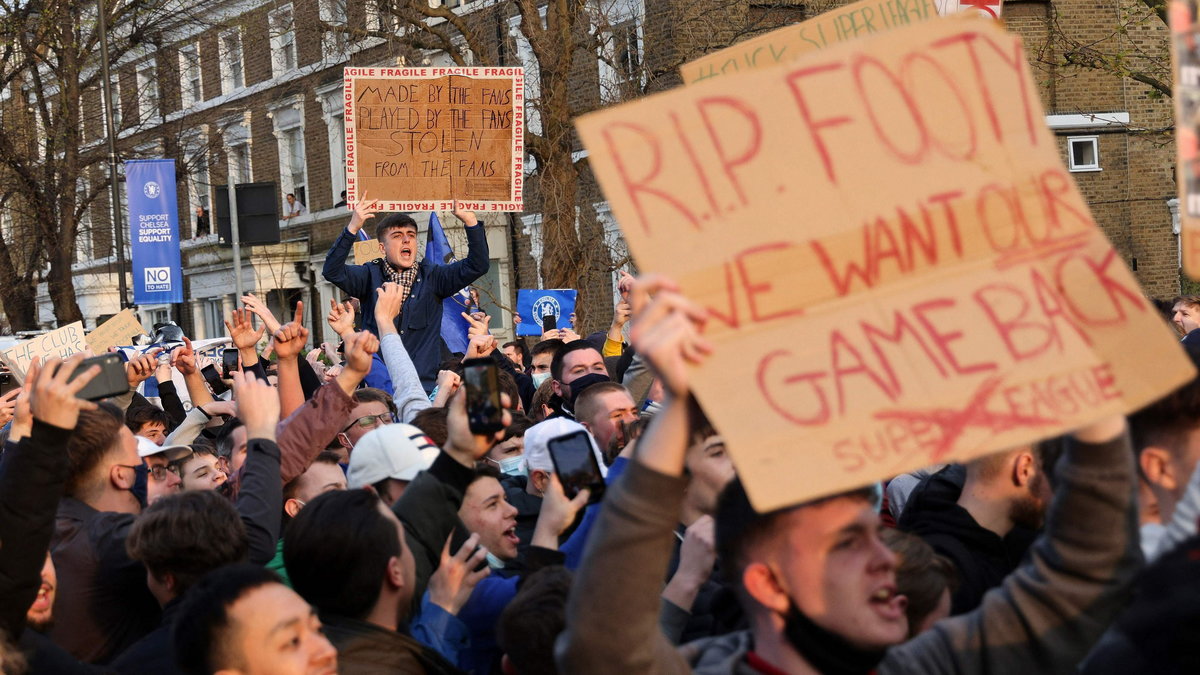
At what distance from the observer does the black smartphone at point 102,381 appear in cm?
358

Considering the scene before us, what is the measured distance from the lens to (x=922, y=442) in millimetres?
2293

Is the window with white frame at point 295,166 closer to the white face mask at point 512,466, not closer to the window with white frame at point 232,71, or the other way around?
the window with white frame at point 232,71

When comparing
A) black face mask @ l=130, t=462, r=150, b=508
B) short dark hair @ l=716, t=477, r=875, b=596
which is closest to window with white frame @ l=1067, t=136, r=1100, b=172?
black face mask @ l=130, t=462, r=150, b=508

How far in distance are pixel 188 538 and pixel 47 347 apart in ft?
18.0

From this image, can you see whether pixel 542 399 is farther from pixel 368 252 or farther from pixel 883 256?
pixel 883 256

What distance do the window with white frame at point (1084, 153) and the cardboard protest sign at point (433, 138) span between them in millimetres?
18652

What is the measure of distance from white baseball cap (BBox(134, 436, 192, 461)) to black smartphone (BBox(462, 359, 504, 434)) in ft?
8.11

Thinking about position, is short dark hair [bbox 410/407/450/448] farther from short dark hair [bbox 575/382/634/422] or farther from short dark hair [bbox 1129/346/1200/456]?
short dark hair [bbox 1129/346/1200/456]

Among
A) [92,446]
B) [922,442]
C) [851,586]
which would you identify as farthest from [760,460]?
[92,446]

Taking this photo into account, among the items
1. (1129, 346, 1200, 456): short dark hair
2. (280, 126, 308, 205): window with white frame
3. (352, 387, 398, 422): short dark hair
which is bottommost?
(352, 387, 398, 422): short dark hair

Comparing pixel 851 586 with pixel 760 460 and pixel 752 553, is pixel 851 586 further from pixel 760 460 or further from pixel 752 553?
pixel 760 460

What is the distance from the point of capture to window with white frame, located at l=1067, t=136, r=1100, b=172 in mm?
26219

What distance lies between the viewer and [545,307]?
14.2 metres

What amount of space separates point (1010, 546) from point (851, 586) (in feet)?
4.91
